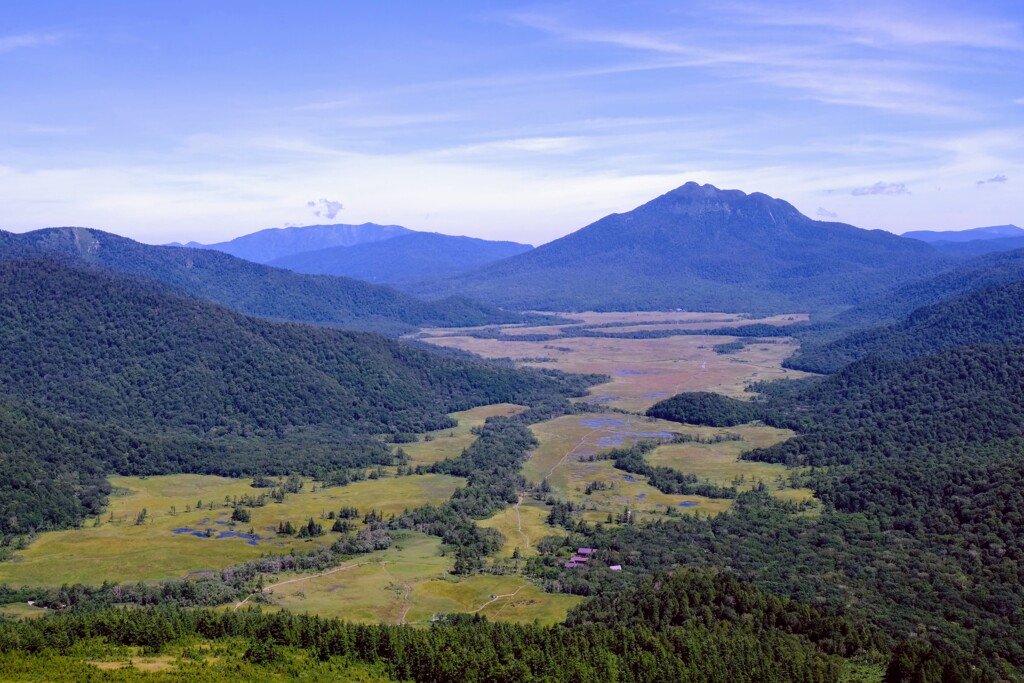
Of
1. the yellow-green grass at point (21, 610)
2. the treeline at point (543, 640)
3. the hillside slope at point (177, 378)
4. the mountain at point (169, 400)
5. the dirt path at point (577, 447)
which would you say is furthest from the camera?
the hillside slope at point (177, 378)

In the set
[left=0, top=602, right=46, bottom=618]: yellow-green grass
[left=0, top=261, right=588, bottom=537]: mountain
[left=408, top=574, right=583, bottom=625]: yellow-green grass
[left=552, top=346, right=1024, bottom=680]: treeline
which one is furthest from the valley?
[left=0, top=261, right=588, bottom=537]: mountain

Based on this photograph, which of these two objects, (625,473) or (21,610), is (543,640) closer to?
(21,610)

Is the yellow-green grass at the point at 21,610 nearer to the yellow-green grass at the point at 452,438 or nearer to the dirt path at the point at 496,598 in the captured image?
the dirt path at the point at 496,598

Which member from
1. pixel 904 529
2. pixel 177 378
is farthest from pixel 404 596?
pixel 177 378

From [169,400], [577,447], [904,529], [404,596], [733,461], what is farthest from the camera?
[169,400]

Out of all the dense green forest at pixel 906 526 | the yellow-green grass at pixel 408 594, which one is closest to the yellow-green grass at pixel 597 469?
the dense green forest at pixel 906 526

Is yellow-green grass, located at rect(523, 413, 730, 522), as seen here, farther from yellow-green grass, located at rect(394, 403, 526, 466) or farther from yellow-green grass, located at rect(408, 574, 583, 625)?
yellow-green grass, located at rect(408, 574, 583, 625)
